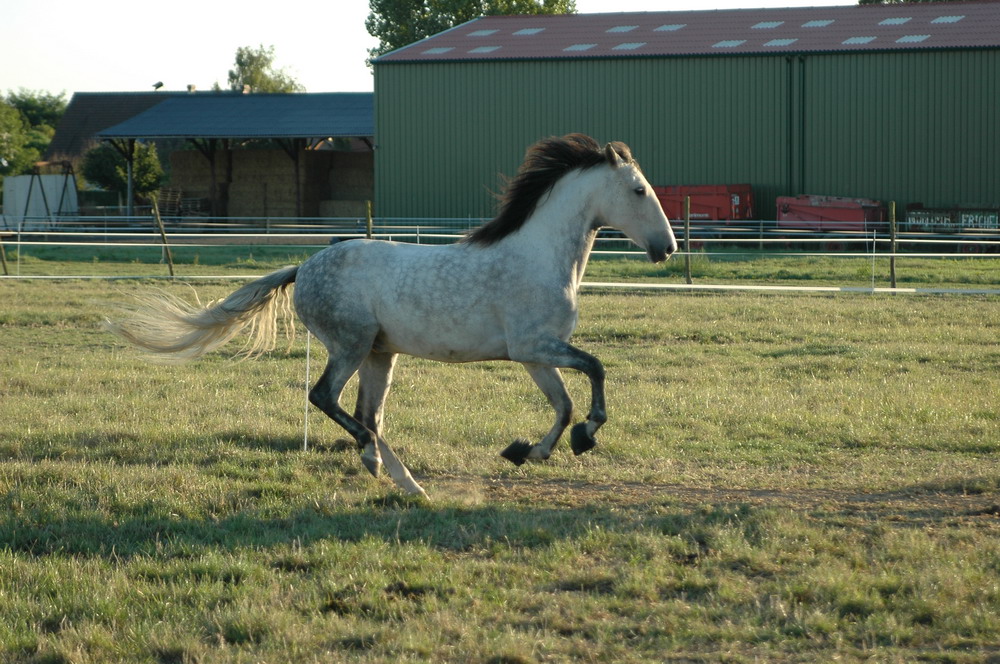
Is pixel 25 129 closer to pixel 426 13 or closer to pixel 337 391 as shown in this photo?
pixel 426 13

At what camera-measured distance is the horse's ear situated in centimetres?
656

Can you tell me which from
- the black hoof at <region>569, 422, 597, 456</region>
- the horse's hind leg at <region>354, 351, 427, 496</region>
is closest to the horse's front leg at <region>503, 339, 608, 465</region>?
the black hoof at <region>569, 422, 597, 456</region>

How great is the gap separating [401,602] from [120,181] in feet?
167

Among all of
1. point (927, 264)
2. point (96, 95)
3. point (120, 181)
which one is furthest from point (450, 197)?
point (96, 95)

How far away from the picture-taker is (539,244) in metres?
6.55

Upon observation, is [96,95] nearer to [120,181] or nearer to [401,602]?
[120,181]

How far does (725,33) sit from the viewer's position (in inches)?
1405

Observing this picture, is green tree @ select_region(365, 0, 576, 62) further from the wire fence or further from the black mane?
the black mane

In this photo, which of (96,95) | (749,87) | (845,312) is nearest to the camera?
(845,312)

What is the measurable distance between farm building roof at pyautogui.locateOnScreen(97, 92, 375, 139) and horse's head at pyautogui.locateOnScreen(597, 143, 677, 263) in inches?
1403

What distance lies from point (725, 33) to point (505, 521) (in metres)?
32.7

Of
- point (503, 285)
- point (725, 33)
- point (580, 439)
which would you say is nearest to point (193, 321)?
point (503, 285)

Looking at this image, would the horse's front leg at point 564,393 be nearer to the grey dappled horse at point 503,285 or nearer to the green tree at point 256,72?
the grey dappled horse at point 503,285

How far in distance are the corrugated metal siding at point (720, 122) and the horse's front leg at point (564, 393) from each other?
2771cm
